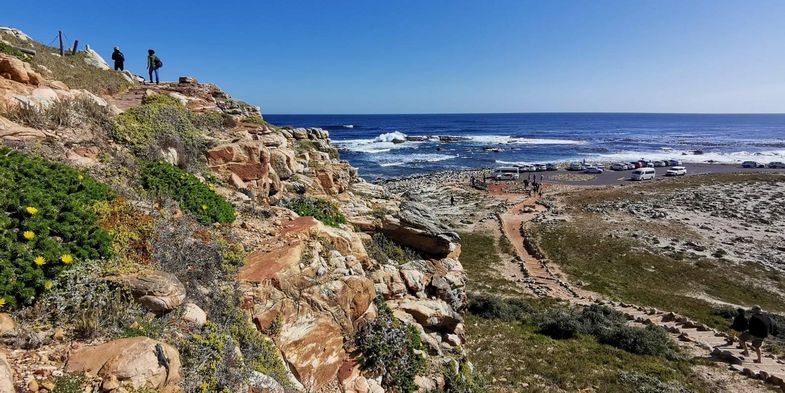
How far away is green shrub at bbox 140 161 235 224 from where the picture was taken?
8500 mm

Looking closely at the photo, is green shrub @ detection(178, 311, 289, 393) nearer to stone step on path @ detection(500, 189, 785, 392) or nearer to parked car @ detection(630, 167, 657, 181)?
stone step on path @ detection(500, 189, 785, 392)

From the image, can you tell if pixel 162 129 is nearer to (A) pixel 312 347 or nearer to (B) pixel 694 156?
(A) pixel 312 347

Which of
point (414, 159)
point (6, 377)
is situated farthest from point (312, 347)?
point (414, 159)

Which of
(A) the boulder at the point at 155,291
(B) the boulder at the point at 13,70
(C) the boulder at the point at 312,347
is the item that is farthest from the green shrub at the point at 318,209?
(B) the boulder at the point at 13,70

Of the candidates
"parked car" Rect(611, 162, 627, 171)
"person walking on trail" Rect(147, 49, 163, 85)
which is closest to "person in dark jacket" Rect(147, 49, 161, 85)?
"person walking on trail" Rect(147, 49, 163, 85)

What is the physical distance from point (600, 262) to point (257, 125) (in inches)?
884

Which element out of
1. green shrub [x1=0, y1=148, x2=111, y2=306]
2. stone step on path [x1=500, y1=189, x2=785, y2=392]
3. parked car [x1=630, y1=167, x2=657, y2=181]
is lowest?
stone step on path [x1=500, y1=189, x2=785, y2=392]

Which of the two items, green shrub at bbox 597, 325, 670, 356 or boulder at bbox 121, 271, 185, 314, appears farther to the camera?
green shrub at bbox 597, 325, 670, 356

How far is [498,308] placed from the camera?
16.7m

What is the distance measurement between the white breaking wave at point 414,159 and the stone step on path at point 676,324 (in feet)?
169

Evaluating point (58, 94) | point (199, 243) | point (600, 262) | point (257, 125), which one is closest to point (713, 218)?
point (600, 262)

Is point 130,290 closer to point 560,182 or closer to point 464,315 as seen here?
point 464,315

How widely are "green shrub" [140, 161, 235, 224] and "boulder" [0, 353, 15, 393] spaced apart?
4680 millimetres

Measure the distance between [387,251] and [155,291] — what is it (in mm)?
8084
